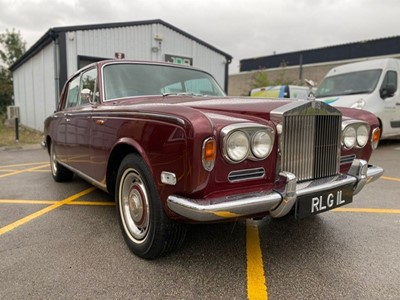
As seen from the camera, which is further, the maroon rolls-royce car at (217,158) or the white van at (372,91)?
the white van at (372,91)

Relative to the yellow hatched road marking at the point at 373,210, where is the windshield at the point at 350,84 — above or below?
above

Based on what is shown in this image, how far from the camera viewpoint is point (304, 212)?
2.44 meters

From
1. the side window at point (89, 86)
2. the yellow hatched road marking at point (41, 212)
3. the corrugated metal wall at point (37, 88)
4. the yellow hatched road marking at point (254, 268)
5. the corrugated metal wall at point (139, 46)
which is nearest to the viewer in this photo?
the yellow hatched road marking at point (254, 268)

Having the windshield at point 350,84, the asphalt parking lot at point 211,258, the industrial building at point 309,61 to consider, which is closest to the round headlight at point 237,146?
the asphalt parking lot at point 211,258

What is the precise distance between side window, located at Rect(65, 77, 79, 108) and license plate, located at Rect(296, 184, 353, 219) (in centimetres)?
334

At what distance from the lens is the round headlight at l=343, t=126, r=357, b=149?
9.82ft

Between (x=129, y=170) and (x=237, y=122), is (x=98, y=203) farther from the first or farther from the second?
(x=237, y=122)

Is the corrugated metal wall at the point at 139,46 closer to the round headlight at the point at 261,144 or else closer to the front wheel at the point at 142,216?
the front wheel at the point at 142,216

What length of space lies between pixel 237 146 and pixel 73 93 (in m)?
3.40

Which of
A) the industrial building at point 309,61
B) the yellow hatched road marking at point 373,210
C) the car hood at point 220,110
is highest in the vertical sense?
the industrial building at point 309,61

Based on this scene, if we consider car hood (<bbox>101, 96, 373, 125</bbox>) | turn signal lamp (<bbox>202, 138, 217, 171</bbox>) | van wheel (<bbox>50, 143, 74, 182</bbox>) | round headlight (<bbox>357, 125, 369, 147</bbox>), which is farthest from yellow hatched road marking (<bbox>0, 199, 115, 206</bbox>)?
round headlight (<bbox>357, 125, 369, 147</bbox>)

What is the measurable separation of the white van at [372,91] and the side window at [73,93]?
237 inches

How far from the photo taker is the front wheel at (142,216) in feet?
8.05

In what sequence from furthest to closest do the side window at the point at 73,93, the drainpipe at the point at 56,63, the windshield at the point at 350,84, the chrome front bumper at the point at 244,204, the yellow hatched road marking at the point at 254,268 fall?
1. the drainpipe at the point at 56,63
2. the windshield at the point at 350,84
3. the side window at the point at 73,93
4. the yellow hatched road marking at the point at 254,268
5. the chrome front bumper at the point at 244,204
